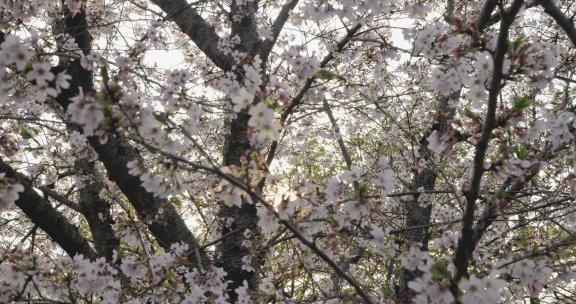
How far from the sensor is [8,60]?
2.27m

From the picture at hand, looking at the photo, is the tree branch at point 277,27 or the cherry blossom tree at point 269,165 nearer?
the cherry blossom tree at point 269,165

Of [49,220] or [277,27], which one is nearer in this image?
[49,220]

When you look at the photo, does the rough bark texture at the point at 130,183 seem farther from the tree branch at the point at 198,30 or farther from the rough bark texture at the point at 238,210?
the tree branch at the point at 198,30

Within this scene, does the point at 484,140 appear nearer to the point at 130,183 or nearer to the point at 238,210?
the point at 238,210

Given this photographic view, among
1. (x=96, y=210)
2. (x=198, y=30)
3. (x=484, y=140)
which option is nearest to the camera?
(x=484, y=140)

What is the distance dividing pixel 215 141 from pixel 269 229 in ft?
14.3

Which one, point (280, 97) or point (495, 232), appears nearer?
point (280, 97)

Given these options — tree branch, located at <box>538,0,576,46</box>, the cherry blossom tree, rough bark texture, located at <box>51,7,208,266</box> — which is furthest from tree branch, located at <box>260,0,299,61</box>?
tree branch, located at <box>538,0,576,46</box>

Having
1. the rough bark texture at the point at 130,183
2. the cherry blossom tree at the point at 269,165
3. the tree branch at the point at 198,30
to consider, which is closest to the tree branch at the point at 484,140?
the cherry blossom tree at the point at 269,165

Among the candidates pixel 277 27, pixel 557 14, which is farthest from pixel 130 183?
pixel 557 14

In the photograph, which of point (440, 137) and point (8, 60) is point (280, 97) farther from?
point (8, 60)

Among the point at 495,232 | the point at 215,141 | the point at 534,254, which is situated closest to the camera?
the point at 534,254

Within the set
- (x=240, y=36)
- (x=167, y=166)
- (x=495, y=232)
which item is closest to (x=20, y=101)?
(x=167, y=166)

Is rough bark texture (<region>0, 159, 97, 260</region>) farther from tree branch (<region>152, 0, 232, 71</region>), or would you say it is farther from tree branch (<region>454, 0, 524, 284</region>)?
tree branch (<region>454, 0, 524, 284</region>)
